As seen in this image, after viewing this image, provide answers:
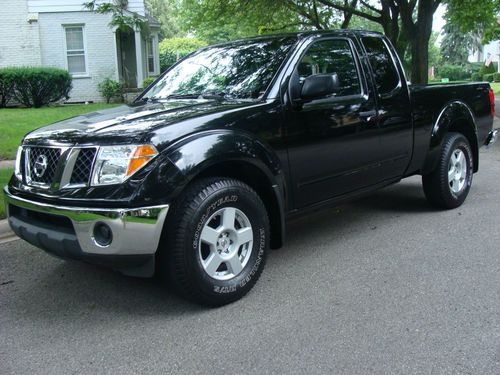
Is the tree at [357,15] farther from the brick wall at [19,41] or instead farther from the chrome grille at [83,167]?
the chrome grille at [83,167]

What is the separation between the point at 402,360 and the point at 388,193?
4309 mm

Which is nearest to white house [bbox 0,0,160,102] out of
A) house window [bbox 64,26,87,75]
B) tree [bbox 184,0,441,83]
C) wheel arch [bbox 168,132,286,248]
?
house window [bbox 64,26,87,75]

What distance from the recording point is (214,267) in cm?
358

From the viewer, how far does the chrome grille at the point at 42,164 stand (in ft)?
11.5

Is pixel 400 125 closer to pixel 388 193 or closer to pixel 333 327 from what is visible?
pixel 388 193

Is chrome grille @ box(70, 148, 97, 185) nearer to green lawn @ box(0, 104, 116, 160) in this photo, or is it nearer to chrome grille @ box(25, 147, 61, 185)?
chrome grille @ box(25, 147, 61, 185)

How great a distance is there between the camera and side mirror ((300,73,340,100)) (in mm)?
4090

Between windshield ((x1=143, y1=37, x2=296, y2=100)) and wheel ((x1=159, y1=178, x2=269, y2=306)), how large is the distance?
97 cm

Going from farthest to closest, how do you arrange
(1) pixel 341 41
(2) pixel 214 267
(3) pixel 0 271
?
(1) pixel 341 41 < (3) pixel 0 271 < (2) pixel 214 267

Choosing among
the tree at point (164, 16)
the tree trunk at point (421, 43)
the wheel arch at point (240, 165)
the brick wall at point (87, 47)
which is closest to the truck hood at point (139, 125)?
the wheel arch at point (240, 165)

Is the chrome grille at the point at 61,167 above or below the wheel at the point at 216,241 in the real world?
above

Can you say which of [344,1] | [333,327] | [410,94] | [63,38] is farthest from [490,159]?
[63,38]

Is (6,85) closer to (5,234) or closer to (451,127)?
(5,234)

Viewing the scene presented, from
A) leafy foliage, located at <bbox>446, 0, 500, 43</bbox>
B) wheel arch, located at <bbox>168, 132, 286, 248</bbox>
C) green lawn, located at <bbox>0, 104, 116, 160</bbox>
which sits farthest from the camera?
leafy foliage, located at <bbox>446, 0, 500, 43</bbox>
